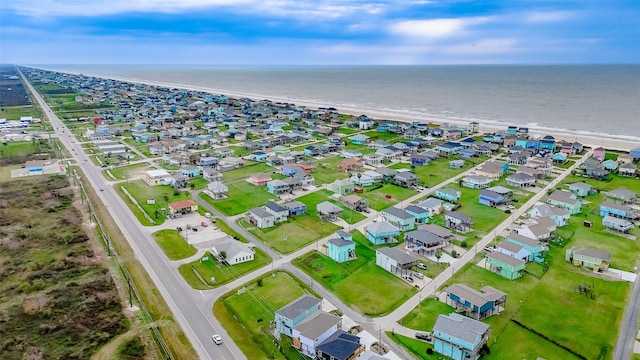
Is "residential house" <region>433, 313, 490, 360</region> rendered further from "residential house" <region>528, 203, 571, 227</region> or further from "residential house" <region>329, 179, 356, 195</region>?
"residential house" <region>329, 179, 356, 195</region>

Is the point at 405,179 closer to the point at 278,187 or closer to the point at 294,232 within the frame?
the point at 278,187

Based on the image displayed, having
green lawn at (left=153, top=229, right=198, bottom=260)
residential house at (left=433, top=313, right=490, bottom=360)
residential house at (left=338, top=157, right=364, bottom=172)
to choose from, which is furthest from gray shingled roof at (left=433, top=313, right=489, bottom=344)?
residential house at (left=338, top=157, right=364, bottom=172)

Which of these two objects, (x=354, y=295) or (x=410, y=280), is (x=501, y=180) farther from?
(x=354, y=295)

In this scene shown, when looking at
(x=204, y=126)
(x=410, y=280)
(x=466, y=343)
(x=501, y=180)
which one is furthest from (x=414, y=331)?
(x=204, y=126)

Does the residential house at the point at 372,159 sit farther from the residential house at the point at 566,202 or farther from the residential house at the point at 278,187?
the residential house at the point at 566,202

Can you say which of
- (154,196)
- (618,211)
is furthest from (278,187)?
(618,211)

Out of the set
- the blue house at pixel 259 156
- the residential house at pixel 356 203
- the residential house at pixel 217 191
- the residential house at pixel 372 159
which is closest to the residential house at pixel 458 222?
the residential house at pixel 356 203
